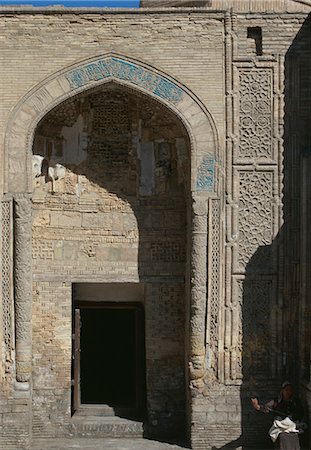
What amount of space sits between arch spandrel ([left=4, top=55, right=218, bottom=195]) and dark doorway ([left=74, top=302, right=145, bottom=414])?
2152mm

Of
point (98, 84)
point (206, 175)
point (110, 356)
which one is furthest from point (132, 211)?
point (110, 356)

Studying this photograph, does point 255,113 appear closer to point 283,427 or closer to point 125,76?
point 125,76

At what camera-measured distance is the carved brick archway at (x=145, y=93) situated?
9.18 metres

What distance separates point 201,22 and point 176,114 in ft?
3.73

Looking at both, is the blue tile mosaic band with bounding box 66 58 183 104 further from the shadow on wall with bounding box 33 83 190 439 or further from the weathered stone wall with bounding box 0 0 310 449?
the shadow on wall with bounding box 33 83 190 439

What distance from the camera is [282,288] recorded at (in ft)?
30.5

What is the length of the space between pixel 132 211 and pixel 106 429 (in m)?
2.80

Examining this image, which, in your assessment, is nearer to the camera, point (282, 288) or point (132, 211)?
point (282, 288)

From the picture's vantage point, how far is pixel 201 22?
364 inches

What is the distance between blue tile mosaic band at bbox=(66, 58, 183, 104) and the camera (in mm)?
9203

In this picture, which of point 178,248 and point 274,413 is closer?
point 274,413

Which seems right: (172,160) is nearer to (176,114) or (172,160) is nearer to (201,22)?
(176,114)

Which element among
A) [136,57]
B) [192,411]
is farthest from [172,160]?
[192,411]

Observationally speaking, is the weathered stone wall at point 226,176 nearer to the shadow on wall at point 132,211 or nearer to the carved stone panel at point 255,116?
the carved stone panel at point 255,116
